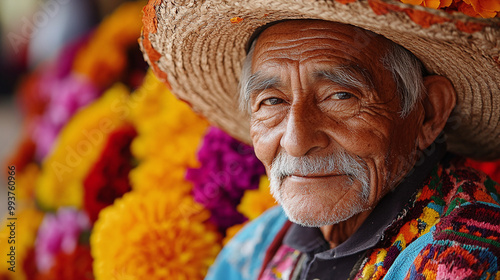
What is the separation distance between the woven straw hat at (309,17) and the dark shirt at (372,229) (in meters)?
0.21

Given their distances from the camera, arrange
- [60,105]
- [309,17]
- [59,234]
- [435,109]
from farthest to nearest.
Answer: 1. [60,105]
2. [59,234]
3. [435,109]
4. [309,17]

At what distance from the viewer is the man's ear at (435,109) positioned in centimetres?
158

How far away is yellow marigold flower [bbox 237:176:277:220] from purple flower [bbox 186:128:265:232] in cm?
3

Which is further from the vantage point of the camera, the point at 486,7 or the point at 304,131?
the point at 304,131

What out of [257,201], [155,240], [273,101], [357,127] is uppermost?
[273,101]

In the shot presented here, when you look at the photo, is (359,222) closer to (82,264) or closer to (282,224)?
(282,224)

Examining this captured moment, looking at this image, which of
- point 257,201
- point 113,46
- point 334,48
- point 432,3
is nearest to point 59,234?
point 113,46

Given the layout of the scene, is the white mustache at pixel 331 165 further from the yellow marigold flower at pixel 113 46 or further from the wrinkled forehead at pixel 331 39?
the yellow marigold flower at pixel 113 46

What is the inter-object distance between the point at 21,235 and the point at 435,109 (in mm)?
2459

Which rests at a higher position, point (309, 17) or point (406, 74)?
point (309, 17)

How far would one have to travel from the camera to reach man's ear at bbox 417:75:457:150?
1585mm

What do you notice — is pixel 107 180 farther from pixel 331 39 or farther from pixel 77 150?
pixel 331 39

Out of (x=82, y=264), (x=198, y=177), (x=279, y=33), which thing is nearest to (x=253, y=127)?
(x=279, y=33)

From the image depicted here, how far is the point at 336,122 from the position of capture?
4.91 ft
